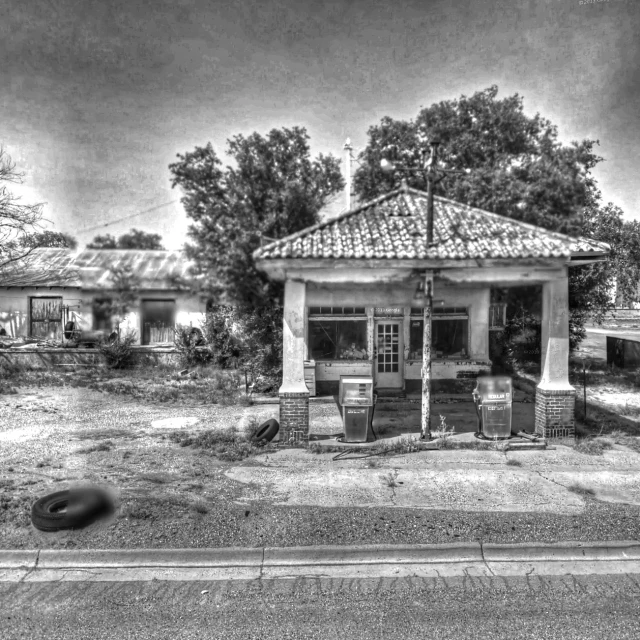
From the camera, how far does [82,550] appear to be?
5121mm

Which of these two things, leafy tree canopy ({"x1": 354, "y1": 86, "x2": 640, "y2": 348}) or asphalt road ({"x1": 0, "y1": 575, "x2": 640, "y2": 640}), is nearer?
asphalt road ({"x1": 0, "y1": 575, "x2": 640, "y2": 640})

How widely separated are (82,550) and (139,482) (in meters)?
2.00

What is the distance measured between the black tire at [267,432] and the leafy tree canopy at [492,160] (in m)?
8.66

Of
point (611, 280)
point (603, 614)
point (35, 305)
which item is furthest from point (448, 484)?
point (611, 280)

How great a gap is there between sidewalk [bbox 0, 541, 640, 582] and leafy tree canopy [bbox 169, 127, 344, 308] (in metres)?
4.08

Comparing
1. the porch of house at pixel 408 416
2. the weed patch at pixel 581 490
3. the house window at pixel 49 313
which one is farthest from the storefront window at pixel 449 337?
the house window at pixel 49 313

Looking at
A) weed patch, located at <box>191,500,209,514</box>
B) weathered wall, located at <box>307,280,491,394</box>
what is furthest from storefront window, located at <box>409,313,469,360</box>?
weed patch, located at <box>191,500,209,514</box>

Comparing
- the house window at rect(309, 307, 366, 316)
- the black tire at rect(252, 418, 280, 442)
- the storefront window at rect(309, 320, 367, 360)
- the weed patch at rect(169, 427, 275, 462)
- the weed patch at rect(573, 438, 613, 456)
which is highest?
the house window at rect(309, 307, 366, 316)

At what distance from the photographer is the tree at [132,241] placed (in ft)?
13.6

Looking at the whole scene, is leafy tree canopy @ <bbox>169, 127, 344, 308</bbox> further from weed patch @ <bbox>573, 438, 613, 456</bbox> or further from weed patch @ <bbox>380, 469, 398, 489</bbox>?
weed patch @ <bbox>573, 438, 613, 456</bbox>

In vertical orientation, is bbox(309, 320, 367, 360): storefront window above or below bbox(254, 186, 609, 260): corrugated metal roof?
below

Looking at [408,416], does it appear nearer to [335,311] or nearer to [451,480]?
[335,311]

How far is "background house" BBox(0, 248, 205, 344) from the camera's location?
12.1ft

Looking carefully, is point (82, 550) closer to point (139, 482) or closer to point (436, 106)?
point (139, 482)
